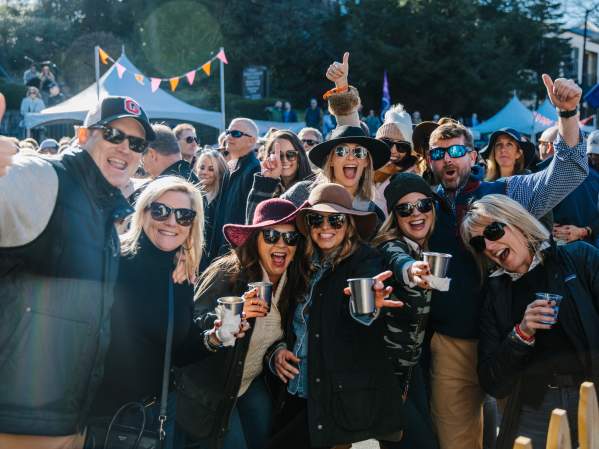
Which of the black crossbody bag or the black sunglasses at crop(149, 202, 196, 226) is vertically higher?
the black sunglasses at crop(149, 202, 196, 226)

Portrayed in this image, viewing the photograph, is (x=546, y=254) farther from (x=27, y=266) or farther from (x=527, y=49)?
(x=527, y=49)

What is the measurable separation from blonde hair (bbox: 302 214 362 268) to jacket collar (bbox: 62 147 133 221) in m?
1.21

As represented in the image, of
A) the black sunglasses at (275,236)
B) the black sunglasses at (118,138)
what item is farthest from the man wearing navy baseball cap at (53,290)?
the black sunglasses at (275,236)

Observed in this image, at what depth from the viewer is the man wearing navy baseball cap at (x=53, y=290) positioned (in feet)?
8.91

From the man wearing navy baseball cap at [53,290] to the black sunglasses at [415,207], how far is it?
1.76 metres

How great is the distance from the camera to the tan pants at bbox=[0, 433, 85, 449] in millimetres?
2793

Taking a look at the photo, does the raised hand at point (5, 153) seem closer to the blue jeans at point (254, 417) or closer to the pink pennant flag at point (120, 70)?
the blue jeans at point (254, 417)

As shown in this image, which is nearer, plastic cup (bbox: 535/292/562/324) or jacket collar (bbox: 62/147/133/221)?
jacket collar (bbox: 62/147/133/221)

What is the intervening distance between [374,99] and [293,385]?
116 ft

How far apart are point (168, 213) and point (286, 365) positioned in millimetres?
1056

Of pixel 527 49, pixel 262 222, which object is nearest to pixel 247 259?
pixel 262 222

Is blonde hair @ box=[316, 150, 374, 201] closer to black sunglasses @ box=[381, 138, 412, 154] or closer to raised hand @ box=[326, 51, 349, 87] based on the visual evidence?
black sunglasses @ box=[381, 138, 412, 154]

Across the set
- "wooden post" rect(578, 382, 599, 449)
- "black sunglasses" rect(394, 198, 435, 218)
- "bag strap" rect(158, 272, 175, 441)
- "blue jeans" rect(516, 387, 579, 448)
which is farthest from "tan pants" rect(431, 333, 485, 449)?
"bag strap" rect(158, 272, 175, 441)

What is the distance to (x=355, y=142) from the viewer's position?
4.99 meters
